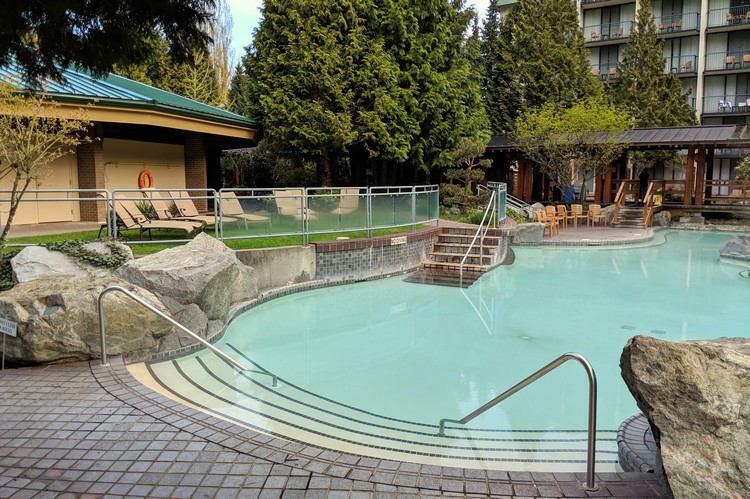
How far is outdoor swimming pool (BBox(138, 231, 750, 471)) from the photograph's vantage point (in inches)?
208

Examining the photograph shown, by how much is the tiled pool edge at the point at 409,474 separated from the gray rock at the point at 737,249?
589 inches

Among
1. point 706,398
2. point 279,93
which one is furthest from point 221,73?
point 706,398

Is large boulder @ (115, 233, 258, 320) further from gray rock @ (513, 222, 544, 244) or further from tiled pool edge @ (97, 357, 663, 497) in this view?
gray rock @ (513, 222, 544, 244)

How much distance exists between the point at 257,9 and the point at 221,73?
17.7 m

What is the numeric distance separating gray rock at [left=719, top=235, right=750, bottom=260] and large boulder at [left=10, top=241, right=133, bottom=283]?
15.9 meters

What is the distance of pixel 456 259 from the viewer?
14.5m

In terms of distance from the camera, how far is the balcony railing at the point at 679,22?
35812 mm

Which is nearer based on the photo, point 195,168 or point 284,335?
point 284,335

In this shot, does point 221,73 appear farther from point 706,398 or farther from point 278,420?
point 706,398

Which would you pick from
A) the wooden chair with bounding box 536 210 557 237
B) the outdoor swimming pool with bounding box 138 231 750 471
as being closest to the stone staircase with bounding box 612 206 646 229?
the wooden chair with bounding box 536 210 557 237

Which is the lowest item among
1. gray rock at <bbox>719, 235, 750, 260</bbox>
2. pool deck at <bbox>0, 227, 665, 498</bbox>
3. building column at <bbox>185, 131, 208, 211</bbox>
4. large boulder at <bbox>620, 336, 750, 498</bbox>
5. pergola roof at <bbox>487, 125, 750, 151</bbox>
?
pool deck at <bbox>0, 227, 665, 498</bbox>

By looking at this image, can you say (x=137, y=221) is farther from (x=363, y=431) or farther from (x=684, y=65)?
(x=684, y=65)

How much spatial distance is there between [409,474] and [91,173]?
14.3 metres

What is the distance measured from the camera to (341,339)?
28.8ft
